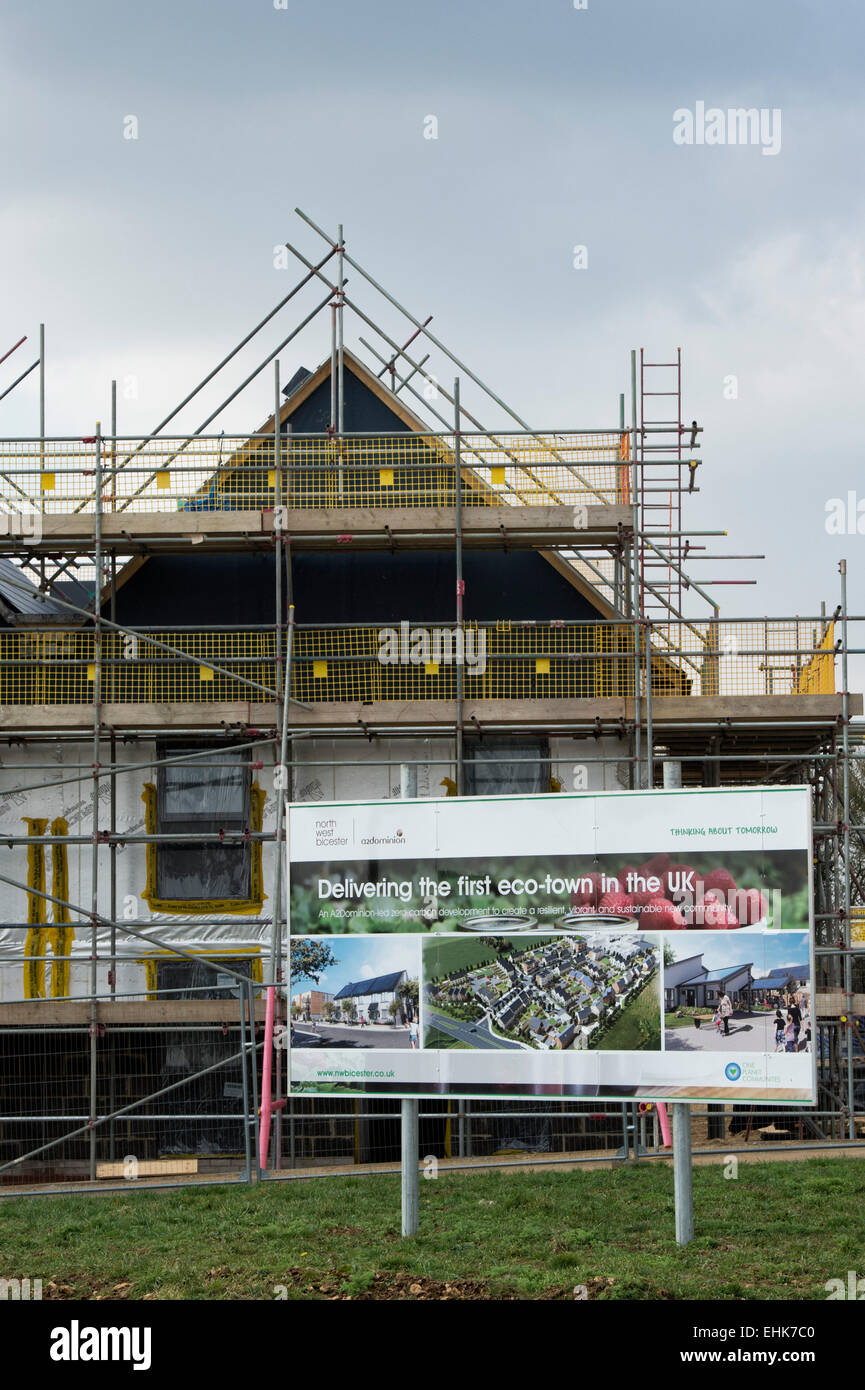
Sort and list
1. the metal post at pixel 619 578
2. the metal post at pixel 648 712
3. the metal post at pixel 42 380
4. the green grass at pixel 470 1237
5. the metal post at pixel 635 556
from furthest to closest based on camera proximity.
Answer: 1. the metal post at pixel 42 380
2. the metal post at pixel 619 578
3. the metal post at pixel 635 556
4. the metal post at pixel 648 712
5. the green grass at pixel 470 1237

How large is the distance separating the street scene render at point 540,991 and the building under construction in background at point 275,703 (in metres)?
6.29

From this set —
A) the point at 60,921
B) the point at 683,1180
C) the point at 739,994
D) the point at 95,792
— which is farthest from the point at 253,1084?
the point at 739,994

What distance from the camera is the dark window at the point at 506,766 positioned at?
709 inches

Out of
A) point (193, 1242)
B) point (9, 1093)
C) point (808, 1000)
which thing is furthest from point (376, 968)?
point (9, 1093)

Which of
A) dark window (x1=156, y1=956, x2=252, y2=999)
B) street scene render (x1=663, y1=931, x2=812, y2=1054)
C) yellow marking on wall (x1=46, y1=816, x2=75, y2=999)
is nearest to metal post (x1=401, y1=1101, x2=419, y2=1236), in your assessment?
street scene render (x1=663, y1=931, x2=812, y2=1054)

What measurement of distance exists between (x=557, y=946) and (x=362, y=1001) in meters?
1.42

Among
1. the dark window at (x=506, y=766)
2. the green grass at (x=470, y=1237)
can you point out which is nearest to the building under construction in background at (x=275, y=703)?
the dark window at (x=506, y=766)

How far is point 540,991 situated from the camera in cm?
995

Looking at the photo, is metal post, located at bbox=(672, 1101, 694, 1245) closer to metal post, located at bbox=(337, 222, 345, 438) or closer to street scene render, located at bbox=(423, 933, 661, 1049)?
street scene render, located at bbox=(423, 933, 661, 1049)

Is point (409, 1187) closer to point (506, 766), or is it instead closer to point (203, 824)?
point (506, 766)

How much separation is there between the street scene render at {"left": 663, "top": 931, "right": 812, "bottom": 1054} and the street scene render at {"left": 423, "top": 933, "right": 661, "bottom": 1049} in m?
0.16

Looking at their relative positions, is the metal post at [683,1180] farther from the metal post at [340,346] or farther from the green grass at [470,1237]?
the metal post at [340,346]

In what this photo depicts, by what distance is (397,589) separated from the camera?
19.0 m

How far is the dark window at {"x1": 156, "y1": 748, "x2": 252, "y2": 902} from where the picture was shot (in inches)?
707
